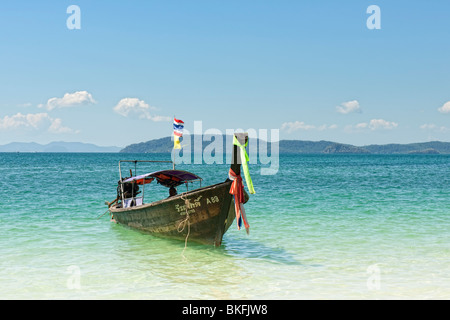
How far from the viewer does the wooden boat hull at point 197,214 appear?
517 inches

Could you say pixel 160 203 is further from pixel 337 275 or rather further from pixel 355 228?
pixel 355 228

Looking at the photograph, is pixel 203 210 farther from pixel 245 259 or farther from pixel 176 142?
pixel 176 142

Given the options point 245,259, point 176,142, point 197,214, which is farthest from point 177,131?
point 245,259

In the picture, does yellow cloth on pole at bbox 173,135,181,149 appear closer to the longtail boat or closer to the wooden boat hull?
the longtail boat

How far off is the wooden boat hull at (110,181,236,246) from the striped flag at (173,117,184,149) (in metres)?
2.82

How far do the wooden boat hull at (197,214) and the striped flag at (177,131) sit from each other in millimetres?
2819

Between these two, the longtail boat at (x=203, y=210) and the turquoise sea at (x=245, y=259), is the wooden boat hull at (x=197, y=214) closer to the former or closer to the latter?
the longtail boat at (x=203, y=210)

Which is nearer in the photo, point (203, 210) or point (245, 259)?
point (245, 259)

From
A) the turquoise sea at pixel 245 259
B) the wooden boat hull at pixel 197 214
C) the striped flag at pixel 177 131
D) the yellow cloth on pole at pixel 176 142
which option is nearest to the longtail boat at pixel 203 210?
the wooden boat hull at pixel 197 214

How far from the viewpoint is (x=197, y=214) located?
13.5 meters

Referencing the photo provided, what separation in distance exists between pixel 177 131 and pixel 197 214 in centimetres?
402
